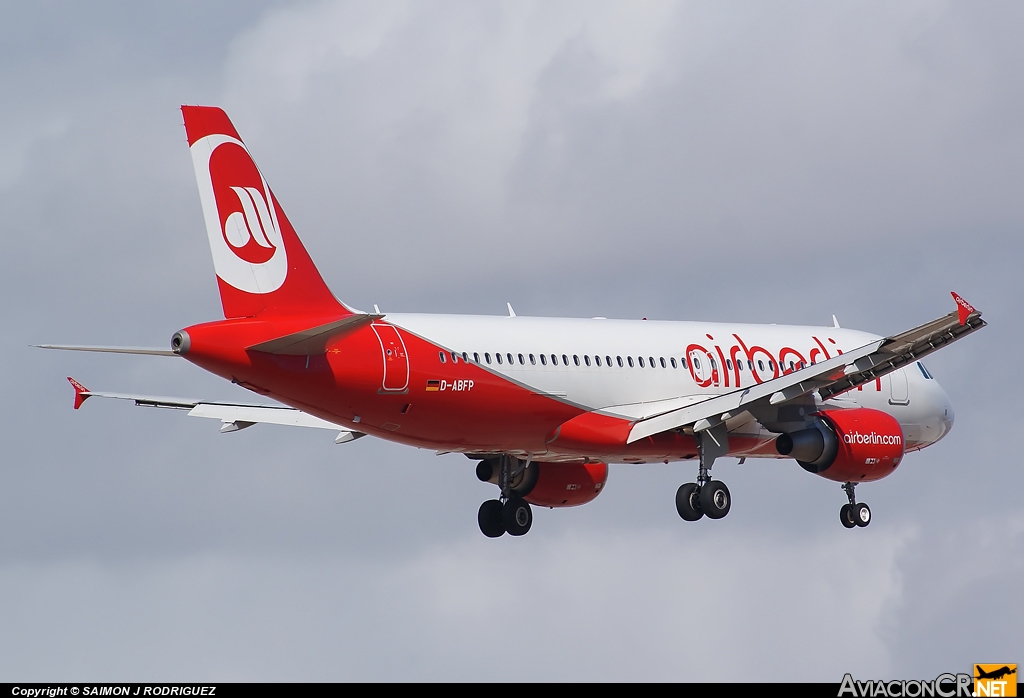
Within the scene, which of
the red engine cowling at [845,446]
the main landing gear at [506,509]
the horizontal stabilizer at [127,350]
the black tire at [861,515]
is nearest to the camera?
the horizontal stabilizer at [127,350]

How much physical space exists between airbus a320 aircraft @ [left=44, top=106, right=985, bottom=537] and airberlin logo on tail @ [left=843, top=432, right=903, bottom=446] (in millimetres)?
41

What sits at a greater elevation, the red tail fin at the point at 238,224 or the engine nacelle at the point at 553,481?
the red tail fin at the point at 238,224

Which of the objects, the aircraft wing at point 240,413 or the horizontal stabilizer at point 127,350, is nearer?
the horizontal stabilizer at point 127,350

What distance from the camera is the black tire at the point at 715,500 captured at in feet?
144

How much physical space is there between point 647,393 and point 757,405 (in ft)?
10.8

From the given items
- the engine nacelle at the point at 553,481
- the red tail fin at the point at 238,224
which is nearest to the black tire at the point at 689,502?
the engine nacelle at the point at 553,481

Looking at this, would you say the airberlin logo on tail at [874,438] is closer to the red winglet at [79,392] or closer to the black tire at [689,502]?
the black tire at [689,502]

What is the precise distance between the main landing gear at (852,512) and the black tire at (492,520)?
9.73 m

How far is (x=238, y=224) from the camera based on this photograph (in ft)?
120

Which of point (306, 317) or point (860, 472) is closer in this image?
point (306, 317)

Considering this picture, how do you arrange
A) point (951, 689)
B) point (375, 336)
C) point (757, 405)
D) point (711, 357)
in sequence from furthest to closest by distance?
1. point (711, 357)
2. point (757, 405)
3. point (375, 336)
4. point (951, 689)

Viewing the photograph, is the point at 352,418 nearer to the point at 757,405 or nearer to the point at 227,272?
the point at 227,272

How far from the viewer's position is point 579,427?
143 feet

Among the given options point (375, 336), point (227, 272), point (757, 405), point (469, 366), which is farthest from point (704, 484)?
point (227, 272)
